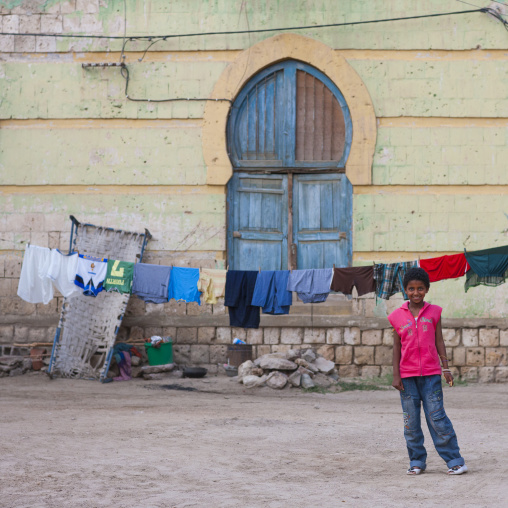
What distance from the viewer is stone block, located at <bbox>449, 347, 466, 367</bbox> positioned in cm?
1095

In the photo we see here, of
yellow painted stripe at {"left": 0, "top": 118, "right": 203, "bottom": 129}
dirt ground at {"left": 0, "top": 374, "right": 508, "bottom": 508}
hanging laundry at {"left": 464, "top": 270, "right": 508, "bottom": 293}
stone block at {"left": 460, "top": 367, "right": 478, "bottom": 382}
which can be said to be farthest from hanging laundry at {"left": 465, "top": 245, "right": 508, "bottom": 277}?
yellow painted stripe at {"left": 0, "top": 118, "right": 203, "bottom": 129}

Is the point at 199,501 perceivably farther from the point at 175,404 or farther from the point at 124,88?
the point at 124,88

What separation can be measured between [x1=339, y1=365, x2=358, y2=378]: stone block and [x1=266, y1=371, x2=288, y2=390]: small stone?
1208 mm

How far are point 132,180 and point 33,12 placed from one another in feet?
9.96

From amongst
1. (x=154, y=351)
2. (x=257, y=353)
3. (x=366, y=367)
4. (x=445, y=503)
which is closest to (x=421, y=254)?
(x=366, y=367)

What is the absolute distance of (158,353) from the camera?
1084 cm

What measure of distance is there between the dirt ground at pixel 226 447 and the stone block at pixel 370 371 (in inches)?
Answer: 26.9

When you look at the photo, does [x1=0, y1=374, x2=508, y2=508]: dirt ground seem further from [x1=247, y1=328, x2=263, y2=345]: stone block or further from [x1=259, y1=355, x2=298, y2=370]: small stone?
[x1=247, y1=328, x2=263, y2=345]: stone block

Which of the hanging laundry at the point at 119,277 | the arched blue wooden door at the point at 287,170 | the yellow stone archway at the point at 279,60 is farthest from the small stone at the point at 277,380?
the yellow stone archway at the point at 279,60

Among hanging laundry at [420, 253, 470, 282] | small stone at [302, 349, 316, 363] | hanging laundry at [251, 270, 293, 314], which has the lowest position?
small stone at [302, 349, 316, 363]

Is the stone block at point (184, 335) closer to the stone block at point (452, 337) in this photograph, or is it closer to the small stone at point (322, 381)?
the small stone at point (322, 381)

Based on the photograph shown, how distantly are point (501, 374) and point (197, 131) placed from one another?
5.88 meters

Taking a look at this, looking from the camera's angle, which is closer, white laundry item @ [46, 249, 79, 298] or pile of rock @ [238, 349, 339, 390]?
white laundry item @ [46, 249, 79, 298]

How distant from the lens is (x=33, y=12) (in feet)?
36.9
